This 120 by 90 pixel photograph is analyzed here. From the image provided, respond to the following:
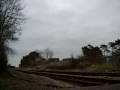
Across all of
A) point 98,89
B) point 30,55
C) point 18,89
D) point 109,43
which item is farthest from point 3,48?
point 30,55

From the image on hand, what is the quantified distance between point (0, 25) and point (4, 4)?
7.95 feet

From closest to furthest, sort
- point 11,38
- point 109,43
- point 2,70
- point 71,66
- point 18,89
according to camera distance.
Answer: point 18,89
point 2,70
point 11,38
point 71,66
point 109,43

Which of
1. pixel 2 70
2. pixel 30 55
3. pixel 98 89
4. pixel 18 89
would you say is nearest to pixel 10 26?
pixel 2 70

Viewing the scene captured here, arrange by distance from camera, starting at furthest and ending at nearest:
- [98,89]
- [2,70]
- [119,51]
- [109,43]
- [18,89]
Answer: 1. [109,43]
2. [119,51]
3. [2,70]
4. [18,89]
5. [98,89]

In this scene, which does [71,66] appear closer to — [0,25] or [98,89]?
[0,25]

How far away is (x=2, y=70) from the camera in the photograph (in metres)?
22.9

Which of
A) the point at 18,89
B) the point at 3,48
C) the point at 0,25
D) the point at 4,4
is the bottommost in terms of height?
the point at 18,89

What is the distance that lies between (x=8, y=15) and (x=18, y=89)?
462 inches

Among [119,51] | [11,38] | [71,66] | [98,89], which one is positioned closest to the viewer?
[98,89]

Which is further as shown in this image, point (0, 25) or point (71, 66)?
point (71, 66)

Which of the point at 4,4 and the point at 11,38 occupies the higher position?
the point at 4,4

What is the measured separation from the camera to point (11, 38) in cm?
2530

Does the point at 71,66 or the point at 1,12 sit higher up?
the point at 1,12

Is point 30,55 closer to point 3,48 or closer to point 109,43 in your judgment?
point 109,43
